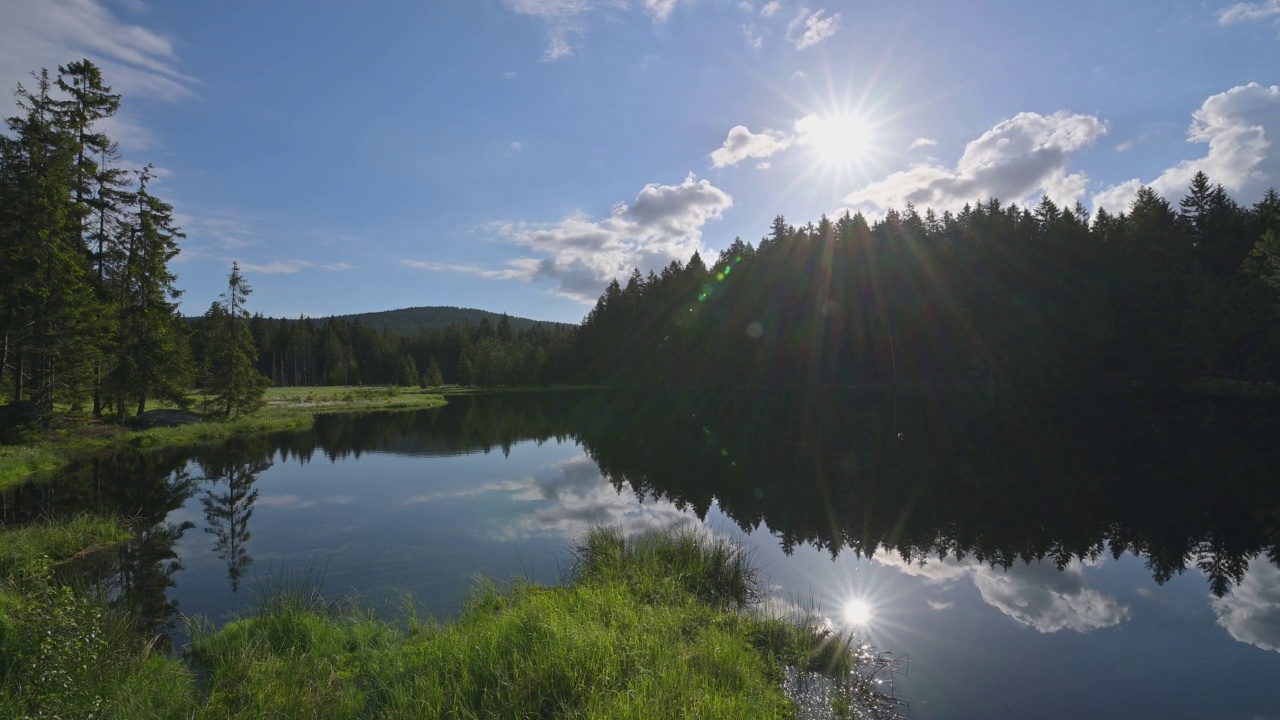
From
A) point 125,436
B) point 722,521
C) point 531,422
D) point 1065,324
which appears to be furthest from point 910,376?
point 125,436

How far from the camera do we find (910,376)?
221 feet

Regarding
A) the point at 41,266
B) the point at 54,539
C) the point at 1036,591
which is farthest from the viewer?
the point at 41,266

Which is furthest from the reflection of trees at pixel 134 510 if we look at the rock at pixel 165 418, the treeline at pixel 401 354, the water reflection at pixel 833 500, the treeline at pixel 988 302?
the treeline at pixel 401 354

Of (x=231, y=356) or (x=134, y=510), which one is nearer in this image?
(x=134, y=510)

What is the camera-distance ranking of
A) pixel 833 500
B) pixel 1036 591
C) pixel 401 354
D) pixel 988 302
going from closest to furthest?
pixel 1036 591, pixel 833 500, pixel 988 302, pixel 401 354

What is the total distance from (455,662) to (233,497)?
18.0m

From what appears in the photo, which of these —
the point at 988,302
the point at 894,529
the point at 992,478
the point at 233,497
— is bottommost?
the point at 233,497

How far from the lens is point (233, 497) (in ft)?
64.6

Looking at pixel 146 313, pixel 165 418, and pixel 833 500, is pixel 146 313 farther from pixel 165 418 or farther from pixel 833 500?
pixel 833 500

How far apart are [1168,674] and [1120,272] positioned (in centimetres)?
6592

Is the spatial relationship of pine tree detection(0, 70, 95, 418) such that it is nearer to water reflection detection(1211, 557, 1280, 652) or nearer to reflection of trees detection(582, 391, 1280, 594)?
reflection of trees detection(582, 391, 1280, 594)

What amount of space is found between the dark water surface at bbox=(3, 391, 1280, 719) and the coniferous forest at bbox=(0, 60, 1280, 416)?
297 inches

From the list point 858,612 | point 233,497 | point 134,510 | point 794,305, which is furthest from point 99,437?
point 794,305

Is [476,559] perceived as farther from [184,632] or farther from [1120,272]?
[1120,272]
